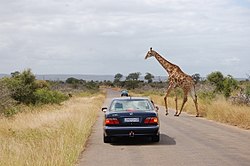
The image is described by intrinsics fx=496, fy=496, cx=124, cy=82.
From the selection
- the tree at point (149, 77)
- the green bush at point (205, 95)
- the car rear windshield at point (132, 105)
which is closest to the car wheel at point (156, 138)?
the car rear windshield at point (132, 105)

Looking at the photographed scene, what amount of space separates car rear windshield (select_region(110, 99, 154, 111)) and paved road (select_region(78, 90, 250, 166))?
106 cm

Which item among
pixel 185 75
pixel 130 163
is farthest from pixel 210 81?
pixel 130 163

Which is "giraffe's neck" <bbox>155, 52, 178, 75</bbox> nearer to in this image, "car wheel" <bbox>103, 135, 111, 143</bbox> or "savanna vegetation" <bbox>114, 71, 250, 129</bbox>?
"savanna vegetation" <bbox>114, 71, 250, 129</bbox>

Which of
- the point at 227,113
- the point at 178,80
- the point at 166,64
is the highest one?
the point at 166,64

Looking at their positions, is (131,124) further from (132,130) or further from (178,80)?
(178,80)

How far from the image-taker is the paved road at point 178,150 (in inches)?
452

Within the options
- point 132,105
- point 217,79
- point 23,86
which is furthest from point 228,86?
point 132,105

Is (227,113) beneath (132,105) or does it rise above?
beneath

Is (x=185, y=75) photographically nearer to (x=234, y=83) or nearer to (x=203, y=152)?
(x=234, y=83)

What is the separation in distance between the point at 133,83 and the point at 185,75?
9731 cm

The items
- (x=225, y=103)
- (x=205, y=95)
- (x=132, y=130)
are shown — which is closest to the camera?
(x=132, y=130)

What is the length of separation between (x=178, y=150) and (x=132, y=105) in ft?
9.37

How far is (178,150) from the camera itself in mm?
13359

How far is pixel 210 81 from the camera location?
40781mm
